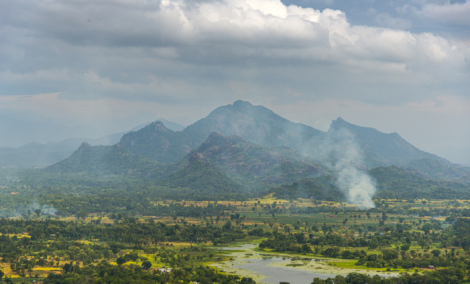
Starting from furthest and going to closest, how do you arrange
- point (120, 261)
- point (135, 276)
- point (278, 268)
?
point (278, 268), point (120, 261), point (135, 276)

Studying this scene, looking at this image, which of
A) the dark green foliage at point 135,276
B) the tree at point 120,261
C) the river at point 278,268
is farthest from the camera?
the tree at point 120,261

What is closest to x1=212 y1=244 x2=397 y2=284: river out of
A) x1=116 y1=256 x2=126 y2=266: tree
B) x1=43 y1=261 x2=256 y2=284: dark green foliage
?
x1=43 y1=261 x2=256 y2=284: dark green foliage

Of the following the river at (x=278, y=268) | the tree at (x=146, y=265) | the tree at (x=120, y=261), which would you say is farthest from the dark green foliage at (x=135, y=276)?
the tree at (x=120, y=261)

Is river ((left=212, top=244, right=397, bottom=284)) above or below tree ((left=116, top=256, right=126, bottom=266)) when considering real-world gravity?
below

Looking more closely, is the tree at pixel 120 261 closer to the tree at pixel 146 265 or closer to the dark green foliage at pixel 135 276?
the tree at pixel 146 265

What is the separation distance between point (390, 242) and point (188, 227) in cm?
7717

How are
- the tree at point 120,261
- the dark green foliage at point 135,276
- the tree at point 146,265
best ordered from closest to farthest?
the dark green foliage at point 135,276
the tree at point 146,265
the tree at point 120,261

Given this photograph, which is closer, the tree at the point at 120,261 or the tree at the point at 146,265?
the tree at the point at 146,265

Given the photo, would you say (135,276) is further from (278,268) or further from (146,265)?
(278,268)

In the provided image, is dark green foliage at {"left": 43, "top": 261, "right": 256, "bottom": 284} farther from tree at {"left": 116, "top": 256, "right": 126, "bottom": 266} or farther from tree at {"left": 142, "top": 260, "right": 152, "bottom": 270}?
tree at {"left": 116, "top": 256, "right": 126, "bottom": 266}

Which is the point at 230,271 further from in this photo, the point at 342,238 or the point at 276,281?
the point at 342,238

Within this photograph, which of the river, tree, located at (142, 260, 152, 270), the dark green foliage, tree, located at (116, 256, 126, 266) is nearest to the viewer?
the dark green foliage

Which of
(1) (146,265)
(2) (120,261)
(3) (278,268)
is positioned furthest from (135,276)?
(3) (278,268)

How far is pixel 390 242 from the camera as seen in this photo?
15962 centimetres
